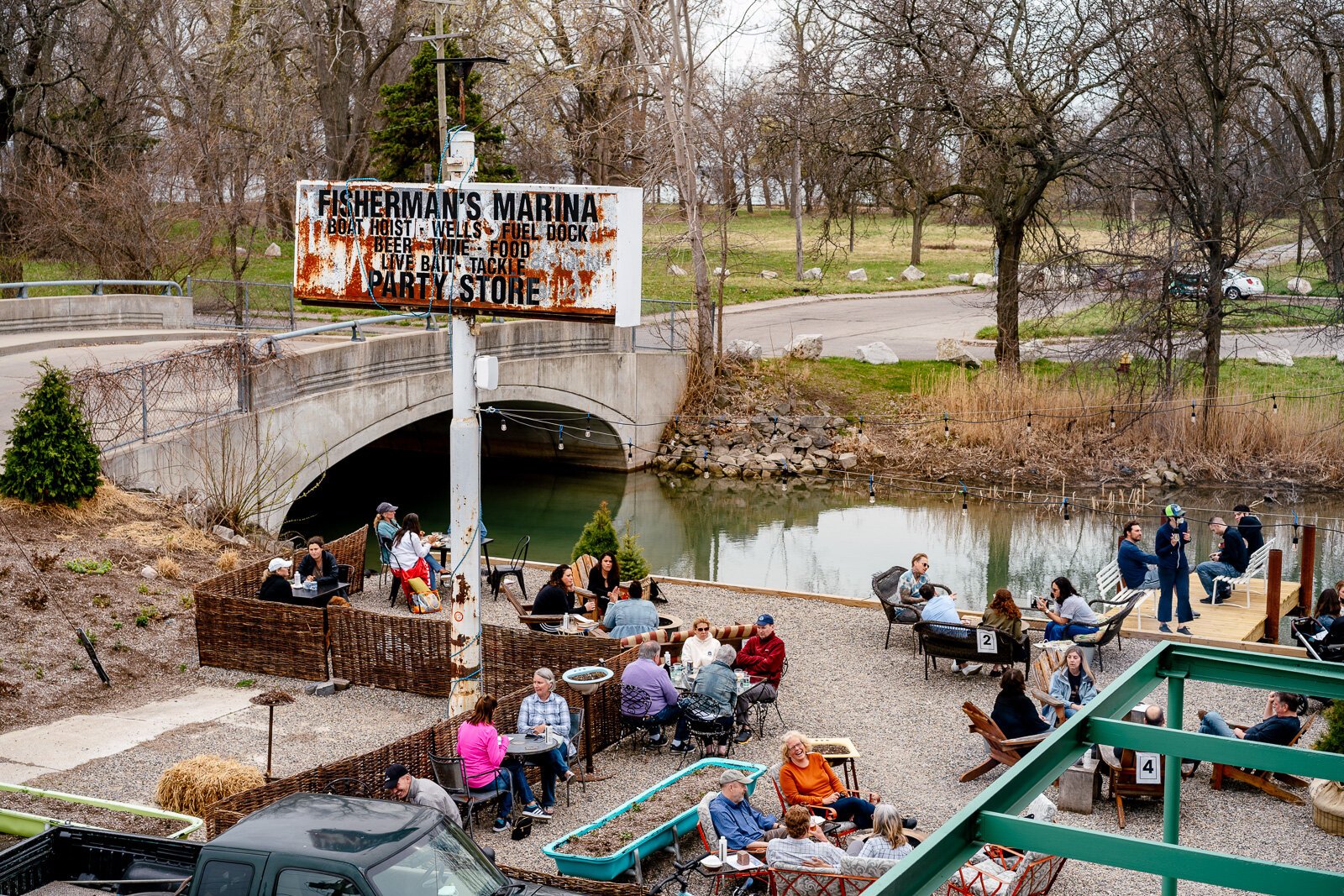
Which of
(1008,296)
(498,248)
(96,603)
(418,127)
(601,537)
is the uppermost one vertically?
(418,127)

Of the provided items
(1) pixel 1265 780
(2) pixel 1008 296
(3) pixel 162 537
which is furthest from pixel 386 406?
→ (1) pixel 1265 780

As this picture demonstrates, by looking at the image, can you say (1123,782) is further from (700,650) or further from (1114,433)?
(1114,433)

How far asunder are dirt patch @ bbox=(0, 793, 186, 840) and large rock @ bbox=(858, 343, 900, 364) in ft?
101

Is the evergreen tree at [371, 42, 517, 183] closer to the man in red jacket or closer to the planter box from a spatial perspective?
the man in red jacket

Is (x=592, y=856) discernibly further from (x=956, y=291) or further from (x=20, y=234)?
(x=956, y=291)

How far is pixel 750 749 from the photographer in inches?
516

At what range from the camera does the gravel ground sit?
36.0 ft

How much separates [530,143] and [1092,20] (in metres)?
22.9

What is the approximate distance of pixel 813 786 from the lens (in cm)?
1089

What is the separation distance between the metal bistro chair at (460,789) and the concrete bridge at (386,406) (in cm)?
1058

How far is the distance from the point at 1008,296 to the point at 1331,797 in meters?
26.2

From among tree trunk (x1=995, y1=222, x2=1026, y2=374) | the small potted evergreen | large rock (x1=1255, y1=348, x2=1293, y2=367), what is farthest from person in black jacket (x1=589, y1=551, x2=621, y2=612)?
large rock (x1=1255, y1=348, x2=1293, y2=367)

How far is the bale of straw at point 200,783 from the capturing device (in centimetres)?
1116

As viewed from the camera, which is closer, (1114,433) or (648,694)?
(648,694)
